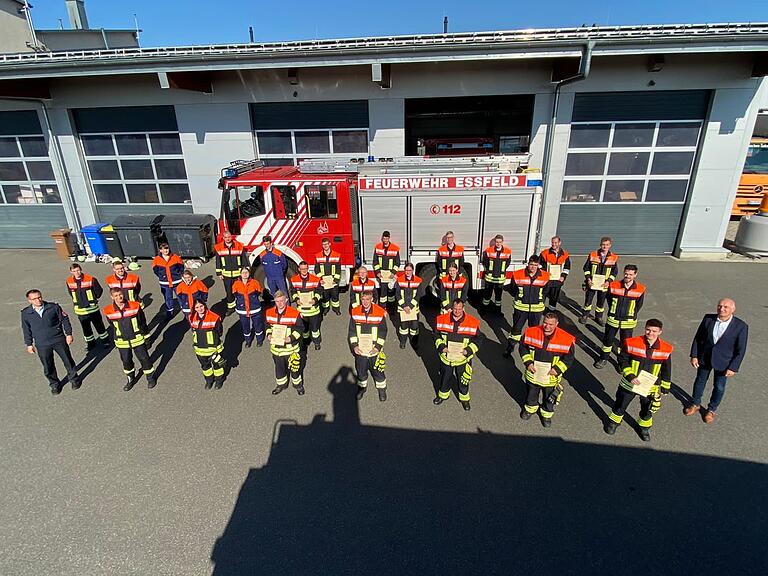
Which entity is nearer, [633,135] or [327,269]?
[327,269]

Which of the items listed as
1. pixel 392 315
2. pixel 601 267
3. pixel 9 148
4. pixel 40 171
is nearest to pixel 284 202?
pixel 392 315

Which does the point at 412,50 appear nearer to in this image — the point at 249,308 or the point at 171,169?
the point at 249,308

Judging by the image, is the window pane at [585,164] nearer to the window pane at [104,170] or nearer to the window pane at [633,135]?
the window pane at [633,135]

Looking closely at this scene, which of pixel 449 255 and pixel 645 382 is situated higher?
pixel 449 255

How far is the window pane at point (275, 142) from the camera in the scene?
10852 millimetres

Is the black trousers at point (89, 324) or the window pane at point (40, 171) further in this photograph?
the window pane at point (40, 171)

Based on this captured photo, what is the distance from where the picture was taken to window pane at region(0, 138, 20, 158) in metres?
11.7

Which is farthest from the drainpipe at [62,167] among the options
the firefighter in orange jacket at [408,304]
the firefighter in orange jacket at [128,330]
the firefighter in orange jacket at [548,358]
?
the firefighter in orange jacket at [548,358]

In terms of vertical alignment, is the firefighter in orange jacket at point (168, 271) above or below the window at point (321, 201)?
below

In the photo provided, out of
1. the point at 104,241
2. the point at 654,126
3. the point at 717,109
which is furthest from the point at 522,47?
the point at 104,241

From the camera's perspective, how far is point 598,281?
6738 mm

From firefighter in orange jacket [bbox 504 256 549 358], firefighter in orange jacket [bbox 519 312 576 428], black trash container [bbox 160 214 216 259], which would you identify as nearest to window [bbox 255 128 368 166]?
black trash container [bbox 160 214 216 259]

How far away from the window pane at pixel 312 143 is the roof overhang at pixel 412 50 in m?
2.06

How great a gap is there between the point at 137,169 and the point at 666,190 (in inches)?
583
